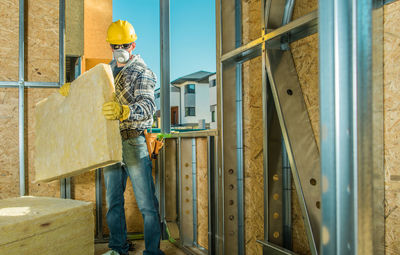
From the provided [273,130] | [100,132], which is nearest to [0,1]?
[100,132]

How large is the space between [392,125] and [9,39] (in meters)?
2.80

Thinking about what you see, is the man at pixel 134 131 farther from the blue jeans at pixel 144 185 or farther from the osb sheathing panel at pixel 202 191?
the osb sheathing panel at pixel 202 191

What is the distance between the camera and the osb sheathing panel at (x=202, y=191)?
2365 millimetres

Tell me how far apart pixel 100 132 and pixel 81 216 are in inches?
26.0

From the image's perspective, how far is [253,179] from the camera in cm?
188

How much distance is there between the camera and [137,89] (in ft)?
7.18

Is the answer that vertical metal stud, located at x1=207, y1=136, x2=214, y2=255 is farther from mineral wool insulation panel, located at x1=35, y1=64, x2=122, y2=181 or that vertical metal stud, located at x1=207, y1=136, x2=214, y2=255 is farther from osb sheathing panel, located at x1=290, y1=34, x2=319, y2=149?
osb sheathing panel, located at x1=290, y1=34, x2=319, y2=149

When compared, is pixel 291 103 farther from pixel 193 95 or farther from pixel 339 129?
pixel 193 95

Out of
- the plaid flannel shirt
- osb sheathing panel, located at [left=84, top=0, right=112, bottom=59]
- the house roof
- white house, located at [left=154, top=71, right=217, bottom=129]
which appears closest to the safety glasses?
the plaid flannel shirt

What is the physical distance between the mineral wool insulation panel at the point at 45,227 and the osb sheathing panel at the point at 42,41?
1.10 meters

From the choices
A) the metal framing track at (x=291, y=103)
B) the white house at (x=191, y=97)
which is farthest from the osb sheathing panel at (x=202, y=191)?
the white house at (x=191, y=97)

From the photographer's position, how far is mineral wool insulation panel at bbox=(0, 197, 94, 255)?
65.4 inches

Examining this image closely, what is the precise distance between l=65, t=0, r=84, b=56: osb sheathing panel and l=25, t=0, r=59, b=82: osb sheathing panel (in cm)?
32

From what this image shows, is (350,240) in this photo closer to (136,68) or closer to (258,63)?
(258,63)
